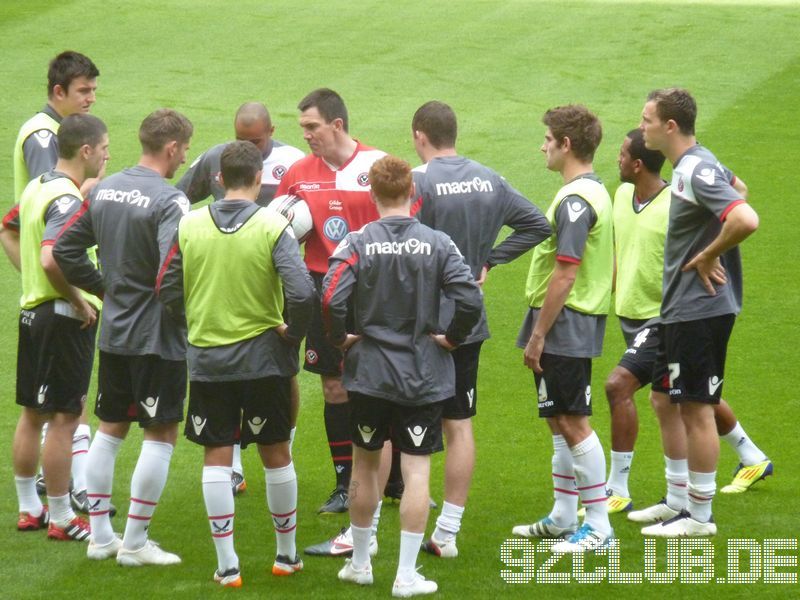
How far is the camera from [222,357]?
5609 millimetres

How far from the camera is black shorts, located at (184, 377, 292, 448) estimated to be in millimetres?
5668

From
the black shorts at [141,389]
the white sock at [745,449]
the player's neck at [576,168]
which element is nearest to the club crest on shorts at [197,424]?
the black shorts at [141,389]

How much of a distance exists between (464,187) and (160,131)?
1.50 meters

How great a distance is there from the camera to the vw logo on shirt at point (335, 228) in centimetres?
669

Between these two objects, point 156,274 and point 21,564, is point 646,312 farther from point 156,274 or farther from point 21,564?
point 21,564

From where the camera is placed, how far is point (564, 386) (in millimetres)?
6184

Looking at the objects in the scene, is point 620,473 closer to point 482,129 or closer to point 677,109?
point 677,109

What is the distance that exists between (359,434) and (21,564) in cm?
179

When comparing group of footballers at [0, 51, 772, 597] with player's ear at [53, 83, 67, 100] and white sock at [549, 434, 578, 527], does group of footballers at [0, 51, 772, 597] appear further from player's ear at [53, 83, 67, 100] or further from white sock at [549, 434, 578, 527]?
player's ear at [53, 83, 67, 100]

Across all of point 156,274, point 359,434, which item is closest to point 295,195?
point 156,274

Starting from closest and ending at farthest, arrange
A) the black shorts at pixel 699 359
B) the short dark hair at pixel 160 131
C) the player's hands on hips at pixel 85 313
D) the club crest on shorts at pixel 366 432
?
1. the club crest on shorts at pixel 366 432
2. the short dark hair at pixel 160 131
3. the black shorts at pixel 699 359
4. the player's hands on hips at pixel 85 313

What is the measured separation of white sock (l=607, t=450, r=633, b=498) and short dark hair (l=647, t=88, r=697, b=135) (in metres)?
1.83

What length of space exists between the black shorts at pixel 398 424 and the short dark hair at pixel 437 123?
150cm

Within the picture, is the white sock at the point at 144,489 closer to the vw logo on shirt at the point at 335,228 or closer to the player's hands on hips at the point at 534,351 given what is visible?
the vw logo on shirt at the point at 335,228
